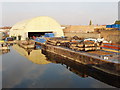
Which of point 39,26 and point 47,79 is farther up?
point 39,26

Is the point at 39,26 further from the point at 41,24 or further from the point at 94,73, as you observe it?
the point at 94,73

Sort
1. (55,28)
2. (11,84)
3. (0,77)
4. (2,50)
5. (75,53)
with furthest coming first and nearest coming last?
(55,28) → (2,50) → (75,53) → (0,77) → (11,84)

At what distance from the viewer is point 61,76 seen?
16.9 m

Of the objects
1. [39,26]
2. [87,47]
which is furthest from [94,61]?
[39,26]

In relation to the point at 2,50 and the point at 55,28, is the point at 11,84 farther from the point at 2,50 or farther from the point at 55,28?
the point at 55,28

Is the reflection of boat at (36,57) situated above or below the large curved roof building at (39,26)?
below

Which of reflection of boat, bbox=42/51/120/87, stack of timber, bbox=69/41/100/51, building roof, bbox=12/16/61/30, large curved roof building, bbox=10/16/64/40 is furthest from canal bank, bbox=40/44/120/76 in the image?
building roof, bbox=12/16/61/30

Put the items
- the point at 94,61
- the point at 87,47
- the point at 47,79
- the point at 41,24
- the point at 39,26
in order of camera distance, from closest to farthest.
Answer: the point at 47,79, the point at 94,61, the point at 87,47, the point at 39,26, the point at 41,24

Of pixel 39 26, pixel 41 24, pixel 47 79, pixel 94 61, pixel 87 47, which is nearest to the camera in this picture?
pixel 47 79

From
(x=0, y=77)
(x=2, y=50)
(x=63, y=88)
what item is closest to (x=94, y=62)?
(x=63, y=88)

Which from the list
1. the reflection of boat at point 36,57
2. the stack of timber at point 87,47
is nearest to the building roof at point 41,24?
the reflection of boat at point 36,57

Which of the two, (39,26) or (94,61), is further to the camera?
(39,26)

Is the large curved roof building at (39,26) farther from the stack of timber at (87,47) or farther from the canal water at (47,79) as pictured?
the canal water at (47,79)

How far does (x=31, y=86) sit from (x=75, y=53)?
10.0 meters
